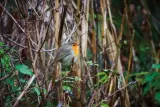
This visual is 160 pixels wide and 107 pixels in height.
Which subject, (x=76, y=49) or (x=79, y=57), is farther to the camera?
(x=76, y=49)

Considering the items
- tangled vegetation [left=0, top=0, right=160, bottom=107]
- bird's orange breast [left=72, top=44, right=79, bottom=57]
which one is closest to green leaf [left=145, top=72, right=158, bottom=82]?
tangled vegetation [left=0, top=0, right=160, bottom=107]

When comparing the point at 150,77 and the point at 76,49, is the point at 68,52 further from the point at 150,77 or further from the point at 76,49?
the point at 150,77

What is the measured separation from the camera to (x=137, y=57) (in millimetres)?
4395

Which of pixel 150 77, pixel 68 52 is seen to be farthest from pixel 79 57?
pixel 150 77

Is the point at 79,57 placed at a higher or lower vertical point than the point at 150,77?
higher

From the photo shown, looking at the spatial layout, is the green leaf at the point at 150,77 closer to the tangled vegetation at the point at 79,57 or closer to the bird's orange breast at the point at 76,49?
the tangled vegetation at the point at 79,57

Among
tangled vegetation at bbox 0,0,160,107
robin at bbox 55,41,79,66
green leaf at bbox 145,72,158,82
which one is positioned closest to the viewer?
tangled vegetation at bbox 0,0,160,107

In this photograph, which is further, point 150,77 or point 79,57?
point 150,77

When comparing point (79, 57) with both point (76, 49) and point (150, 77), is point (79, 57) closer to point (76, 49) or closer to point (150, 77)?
point (76, 49)

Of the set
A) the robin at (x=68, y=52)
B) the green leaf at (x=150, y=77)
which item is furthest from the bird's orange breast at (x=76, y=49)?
the green leaf at (x=150, y=77)

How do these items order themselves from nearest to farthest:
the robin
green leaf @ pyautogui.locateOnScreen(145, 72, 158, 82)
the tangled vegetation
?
the tangled vegetation, the robin, green leaf @ pyautogui.locateOnScreen(145, 72, 158, 82)

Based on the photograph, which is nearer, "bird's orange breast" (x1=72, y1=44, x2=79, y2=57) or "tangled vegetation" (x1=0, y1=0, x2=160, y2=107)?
"tangled vegetation" (x1=0, y1=0, x2=160, y2=107)

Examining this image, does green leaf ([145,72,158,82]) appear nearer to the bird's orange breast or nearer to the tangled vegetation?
the tangled vegetation

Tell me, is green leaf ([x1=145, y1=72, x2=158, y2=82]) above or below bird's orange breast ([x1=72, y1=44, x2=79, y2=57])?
below
